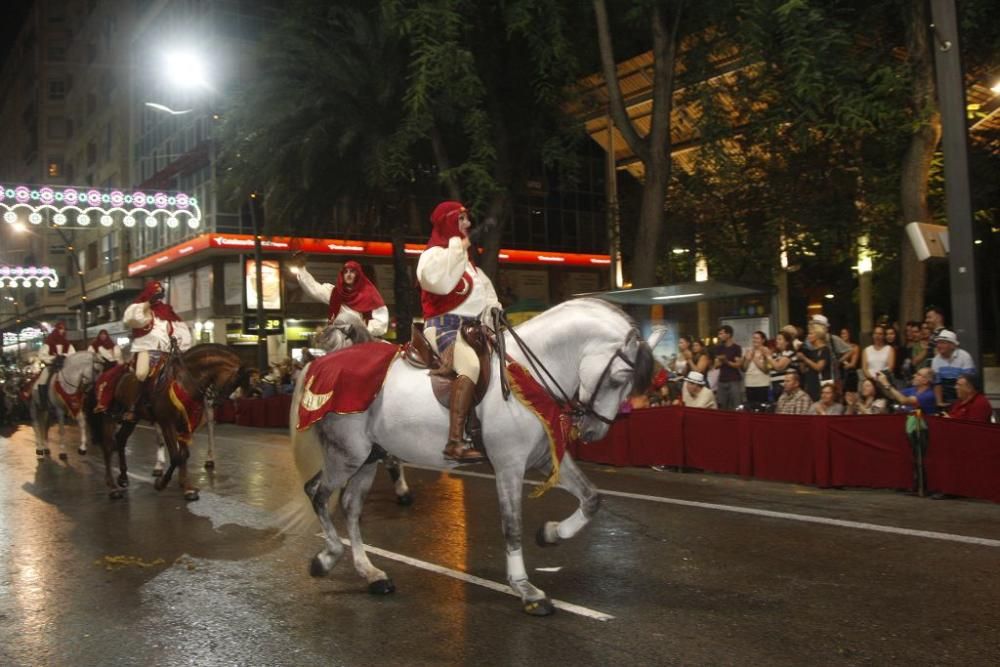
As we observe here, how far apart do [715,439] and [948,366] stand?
124 inches

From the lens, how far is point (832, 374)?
13.8m

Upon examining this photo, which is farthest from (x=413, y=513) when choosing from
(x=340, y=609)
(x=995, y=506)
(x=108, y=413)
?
(x=995, y=506)

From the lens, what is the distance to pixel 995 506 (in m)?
9.54

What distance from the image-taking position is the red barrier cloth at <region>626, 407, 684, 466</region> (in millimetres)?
13367

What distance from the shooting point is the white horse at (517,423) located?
597 centimetres

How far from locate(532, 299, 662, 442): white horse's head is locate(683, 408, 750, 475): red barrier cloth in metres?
6.71

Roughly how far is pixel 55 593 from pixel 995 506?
29.5 ft

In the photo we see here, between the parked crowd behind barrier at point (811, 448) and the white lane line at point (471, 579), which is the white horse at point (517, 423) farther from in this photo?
the parked crowd behind barrier at point (811, 448)

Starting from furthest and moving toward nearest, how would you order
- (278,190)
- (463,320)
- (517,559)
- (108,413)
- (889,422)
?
1. (278,190)
2. (108,413)
3. (889,422)
4. (463,320)
5. (517,559)

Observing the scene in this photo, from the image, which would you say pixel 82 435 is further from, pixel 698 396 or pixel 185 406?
pixel 698 396

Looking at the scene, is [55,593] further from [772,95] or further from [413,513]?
[772,95]

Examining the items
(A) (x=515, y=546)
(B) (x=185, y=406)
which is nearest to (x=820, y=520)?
(A) (x=515, y=546)

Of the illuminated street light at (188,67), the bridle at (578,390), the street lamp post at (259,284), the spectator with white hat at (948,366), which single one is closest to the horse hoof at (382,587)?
the bridle at (578,390)

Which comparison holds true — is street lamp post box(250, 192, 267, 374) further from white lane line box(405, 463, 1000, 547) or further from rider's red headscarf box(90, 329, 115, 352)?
white lane line box(405, 463, 1000, 547)
